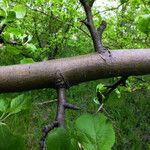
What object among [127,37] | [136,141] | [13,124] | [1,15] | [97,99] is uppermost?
[1,15]

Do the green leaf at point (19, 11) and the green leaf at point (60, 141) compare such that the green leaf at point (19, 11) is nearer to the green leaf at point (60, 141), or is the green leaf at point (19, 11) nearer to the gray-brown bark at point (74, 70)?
the gray-brown bark at point (74, 70)

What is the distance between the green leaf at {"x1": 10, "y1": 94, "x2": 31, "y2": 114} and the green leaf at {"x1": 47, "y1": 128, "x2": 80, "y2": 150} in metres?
0.12

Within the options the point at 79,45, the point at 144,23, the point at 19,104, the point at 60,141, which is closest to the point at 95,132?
the point at 60,141

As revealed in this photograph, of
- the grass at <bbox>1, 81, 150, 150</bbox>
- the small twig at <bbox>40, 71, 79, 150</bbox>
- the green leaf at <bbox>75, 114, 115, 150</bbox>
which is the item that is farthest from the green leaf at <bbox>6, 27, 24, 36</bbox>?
the grass at <bbox>1, 81, 150, 150</bbox>

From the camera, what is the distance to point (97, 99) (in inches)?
25.6

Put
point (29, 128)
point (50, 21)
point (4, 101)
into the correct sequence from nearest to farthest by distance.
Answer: point (4, 101), point (29, 128), point (50, 21)

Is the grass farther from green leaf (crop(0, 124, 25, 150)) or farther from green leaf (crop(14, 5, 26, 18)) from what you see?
green leaf (crop(0, 124, 25, 150))

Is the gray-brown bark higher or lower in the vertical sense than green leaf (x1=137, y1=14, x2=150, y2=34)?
lower

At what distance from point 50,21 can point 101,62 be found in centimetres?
567

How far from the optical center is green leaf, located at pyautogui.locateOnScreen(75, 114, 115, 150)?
0.40 metres

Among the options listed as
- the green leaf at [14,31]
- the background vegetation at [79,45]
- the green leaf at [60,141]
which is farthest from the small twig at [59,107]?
the background vegetation at [79,45]

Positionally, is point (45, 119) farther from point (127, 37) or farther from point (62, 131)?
point (62, 131)

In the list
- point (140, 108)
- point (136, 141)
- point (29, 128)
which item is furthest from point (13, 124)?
point (140, 108)

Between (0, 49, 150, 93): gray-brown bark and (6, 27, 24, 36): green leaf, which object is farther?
(6, 27, 24, 36): green leaf
